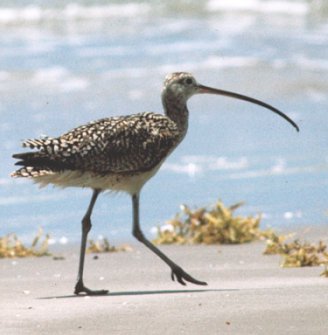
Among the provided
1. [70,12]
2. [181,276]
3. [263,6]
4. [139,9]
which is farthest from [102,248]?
[139,9]

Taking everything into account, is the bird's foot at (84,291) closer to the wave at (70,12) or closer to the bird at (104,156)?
the bird at (104,156)

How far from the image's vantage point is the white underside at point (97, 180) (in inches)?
384

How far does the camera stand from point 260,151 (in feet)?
57.0

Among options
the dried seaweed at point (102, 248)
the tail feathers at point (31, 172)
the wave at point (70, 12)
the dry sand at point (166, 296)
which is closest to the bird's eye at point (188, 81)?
the dry sand at point (166, 296)

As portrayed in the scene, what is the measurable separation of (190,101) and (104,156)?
1127cm

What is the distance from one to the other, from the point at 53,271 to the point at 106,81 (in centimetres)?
1341

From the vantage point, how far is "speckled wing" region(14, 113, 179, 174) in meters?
9.70

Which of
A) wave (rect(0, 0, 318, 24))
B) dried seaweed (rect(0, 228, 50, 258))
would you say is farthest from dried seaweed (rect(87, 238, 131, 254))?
wave (rect(0, 0, 318, 24))

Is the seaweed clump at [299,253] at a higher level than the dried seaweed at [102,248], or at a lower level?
lower

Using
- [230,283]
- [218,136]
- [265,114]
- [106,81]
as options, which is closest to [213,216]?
[230,283]

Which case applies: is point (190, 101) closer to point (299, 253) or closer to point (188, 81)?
point (188, 81)

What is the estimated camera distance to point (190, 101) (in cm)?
2111

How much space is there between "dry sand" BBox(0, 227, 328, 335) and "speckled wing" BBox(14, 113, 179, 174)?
2.65 feet

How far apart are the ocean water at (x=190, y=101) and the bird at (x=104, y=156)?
727 mm
